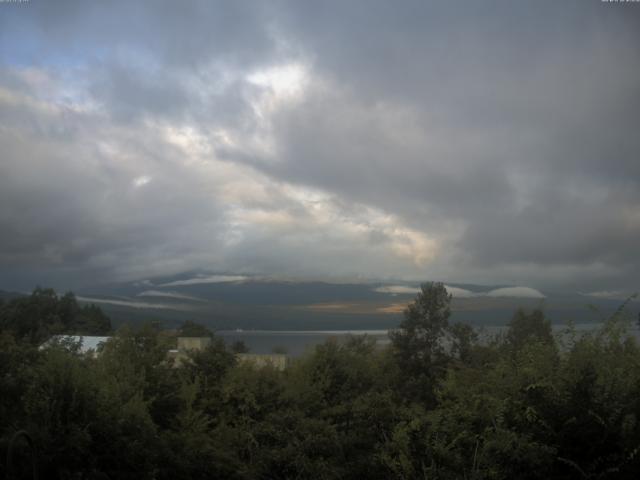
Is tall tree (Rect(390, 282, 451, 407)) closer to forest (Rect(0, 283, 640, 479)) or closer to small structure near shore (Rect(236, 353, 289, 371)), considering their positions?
small structure near shore (Rect(236, 353, 289, 371))

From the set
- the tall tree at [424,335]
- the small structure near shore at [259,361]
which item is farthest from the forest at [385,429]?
the tall tree at [424,335]

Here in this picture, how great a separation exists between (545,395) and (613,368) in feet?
4.14

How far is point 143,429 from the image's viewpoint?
1176 cm

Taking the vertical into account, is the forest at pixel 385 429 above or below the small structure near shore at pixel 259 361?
above

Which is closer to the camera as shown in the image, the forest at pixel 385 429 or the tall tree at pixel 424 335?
the forest at pixel 385 429

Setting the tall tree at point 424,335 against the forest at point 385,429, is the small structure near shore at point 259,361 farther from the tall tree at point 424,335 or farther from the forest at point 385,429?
the tall tree at point 424,335

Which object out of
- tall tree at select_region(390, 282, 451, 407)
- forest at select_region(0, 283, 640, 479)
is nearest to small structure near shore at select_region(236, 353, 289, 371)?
forest at select_region(0, 283, 640, 479)

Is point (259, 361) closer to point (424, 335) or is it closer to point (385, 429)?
point (424, 335)

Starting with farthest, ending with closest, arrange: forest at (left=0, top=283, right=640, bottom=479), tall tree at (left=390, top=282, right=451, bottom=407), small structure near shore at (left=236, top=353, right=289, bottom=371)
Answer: tall tree at (left=390, top=282, right=451, bottom=407)
small structure near shore at (left=236, top=353, right=289, bottom=371)
forest at (left=0, top=283, right=640, bottom=479)

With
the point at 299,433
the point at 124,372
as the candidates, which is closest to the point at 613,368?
the point at 299,433

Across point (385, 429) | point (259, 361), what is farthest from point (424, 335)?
point (385, 429)

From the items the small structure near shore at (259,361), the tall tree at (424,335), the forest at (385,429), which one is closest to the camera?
the forest at (385,429)

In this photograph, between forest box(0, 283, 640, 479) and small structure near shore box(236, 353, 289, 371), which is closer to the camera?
forest box(0, 283, 640, 479)

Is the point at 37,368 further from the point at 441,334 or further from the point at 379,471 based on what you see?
the point at 441,334
